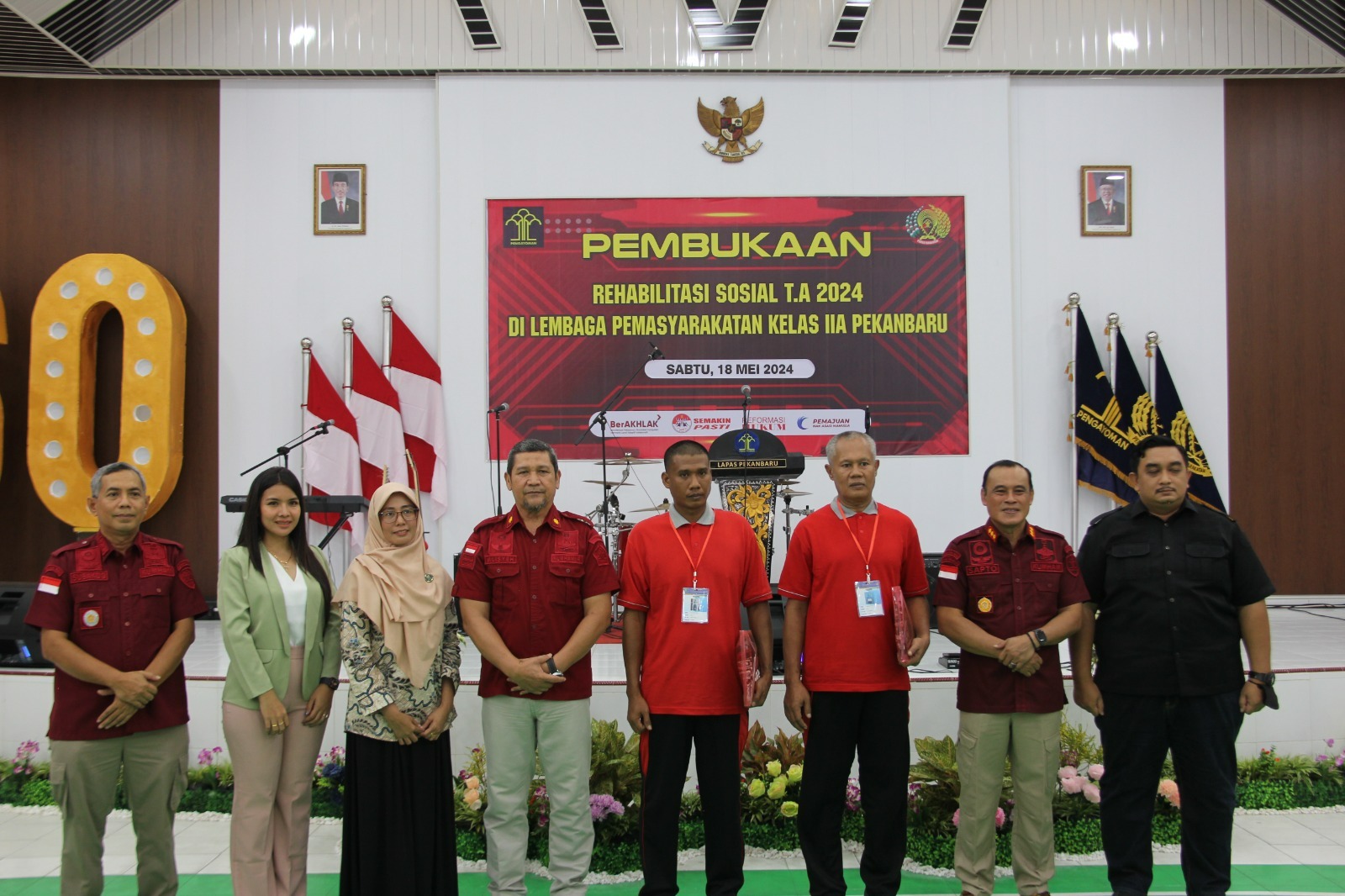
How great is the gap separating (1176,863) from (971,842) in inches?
42.4

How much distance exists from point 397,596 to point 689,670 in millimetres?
838

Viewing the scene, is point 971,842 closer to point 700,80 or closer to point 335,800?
point 335,800

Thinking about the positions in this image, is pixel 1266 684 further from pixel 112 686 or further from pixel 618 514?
pixel 618 514

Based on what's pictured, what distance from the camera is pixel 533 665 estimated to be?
Answer: 2738 millimetres

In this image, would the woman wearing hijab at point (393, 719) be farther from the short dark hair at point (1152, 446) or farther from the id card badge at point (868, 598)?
the short dark hair at point (1152, 446)

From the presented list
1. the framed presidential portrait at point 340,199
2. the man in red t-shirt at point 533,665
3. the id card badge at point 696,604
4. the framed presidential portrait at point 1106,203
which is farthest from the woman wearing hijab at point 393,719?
the framed presidential portrait at point 1106,203

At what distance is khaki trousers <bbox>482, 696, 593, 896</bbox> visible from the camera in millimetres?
2773

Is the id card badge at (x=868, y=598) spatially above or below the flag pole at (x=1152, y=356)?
below

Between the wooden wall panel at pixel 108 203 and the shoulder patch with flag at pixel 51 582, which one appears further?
the wooden wall panel at pixel 108 203

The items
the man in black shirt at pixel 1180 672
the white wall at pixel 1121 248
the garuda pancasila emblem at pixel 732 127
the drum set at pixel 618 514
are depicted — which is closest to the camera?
the man in black shirt at pixel 1180 672

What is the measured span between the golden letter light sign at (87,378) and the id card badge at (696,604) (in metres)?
5.45

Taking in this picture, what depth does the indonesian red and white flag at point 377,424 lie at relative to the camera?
23.0ft

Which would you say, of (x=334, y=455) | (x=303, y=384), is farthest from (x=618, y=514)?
(x=303, y=384)

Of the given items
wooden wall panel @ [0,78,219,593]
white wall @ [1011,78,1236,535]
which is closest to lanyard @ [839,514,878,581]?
white wall @ [1011,78,1236,535]
